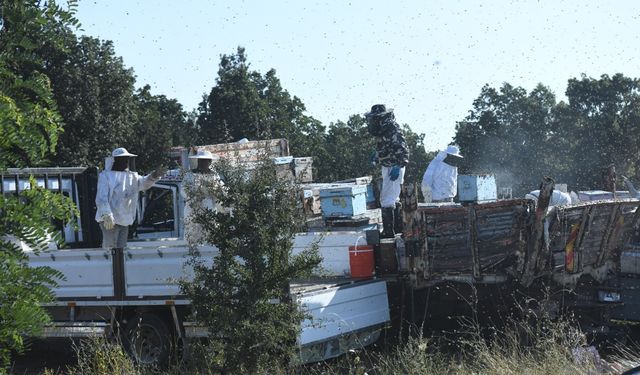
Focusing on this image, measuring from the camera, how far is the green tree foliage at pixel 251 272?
7.18 m

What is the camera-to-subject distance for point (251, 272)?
23.9 feet

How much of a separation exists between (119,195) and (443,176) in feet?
17.1

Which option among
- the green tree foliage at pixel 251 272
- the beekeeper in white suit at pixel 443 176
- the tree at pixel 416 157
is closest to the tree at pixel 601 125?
the tree at pixel 416 157

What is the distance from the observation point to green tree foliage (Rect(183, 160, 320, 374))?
7.18 metres

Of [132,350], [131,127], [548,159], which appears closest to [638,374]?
[132,350]

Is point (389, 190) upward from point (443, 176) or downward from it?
downward

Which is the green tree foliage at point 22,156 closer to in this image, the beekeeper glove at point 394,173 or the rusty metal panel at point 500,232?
the rusty metal panel at point 500,232

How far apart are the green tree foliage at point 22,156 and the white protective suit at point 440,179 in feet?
31.6

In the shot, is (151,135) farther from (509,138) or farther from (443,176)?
(443,176)

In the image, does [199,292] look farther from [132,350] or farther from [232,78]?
[232,78]

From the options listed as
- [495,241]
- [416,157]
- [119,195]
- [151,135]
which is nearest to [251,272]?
[495,241]

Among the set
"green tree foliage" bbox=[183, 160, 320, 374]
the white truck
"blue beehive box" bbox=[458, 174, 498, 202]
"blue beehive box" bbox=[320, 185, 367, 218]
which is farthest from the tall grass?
"blue beehive box" bbox=[458, 174, 498, 202]

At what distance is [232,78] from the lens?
3375cm


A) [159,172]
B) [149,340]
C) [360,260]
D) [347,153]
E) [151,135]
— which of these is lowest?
[149,340]
